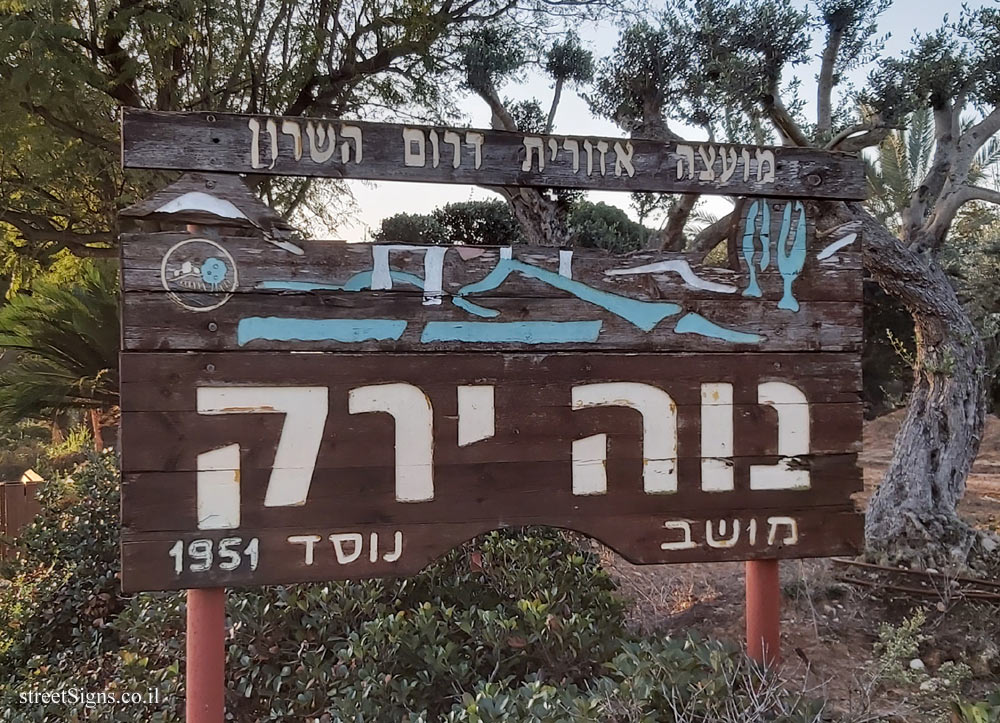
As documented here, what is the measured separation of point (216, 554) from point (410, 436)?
24.2 inches

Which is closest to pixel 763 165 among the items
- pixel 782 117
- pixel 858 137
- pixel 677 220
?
A: pixel 782 117

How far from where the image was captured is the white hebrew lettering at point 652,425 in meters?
2.32

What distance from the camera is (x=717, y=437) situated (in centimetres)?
239

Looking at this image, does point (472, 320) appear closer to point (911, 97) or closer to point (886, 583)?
point (886, 583)

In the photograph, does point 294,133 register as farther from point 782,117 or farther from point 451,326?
point 782,117

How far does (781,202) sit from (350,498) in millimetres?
1628

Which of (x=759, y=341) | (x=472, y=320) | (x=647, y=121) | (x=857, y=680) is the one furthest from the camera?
(x=647, y=121)

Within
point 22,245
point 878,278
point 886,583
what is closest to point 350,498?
point 886,583

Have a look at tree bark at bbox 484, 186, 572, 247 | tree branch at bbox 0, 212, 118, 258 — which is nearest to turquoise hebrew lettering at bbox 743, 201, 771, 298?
tree bark at bbox 484, 186, 572, 247

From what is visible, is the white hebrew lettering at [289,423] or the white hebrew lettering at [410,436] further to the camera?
the white hebrew lettering at [410,436]

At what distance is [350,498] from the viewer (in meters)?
2.15

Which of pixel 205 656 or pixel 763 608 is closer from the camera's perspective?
pixel 205 656

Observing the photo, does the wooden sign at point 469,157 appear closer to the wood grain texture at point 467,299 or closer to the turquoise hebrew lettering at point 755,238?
the turquoise hebrew lettering at point 755,238

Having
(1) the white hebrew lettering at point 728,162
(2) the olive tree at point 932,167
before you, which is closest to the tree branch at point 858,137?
(2) the olive tree at point 932,167
